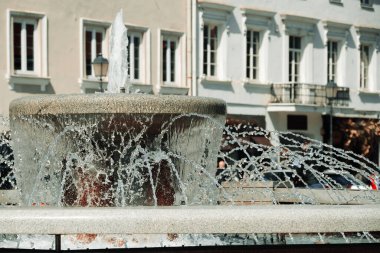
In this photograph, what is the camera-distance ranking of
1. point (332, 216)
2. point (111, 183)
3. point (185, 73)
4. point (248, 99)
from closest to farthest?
point (332, 216) → point (111, 183) → point (185, 73) → point (248, 99)

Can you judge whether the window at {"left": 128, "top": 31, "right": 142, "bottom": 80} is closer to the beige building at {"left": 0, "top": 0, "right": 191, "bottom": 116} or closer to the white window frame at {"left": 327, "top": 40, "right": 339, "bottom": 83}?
the beige building at {"left": 0, "top": 0, "right": 191, "bottom": 116}

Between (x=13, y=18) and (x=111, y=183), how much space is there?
58.6 feet

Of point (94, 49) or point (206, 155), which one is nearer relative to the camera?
point (206, 155)

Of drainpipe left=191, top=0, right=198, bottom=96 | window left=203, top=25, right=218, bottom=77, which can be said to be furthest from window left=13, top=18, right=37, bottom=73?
window left=203, top=25, right=218, bottom=77

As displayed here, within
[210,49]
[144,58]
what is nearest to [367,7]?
[210,49]

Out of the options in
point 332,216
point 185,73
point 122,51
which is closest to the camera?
point 332,216

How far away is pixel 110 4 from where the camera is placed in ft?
92.3

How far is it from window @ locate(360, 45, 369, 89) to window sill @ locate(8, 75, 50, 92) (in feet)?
51.3

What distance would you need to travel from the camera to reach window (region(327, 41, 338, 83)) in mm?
36250

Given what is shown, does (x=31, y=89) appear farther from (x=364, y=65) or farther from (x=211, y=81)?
(x=364, y=65)

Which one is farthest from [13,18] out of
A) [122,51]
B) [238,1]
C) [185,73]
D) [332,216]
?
[332,216]

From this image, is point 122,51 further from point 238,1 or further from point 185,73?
point 238,1

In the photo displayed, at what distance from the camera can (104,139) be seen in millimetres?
8398

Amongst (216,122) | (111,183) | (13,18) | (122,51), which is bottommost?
(111,183)
